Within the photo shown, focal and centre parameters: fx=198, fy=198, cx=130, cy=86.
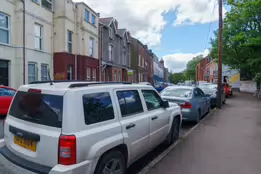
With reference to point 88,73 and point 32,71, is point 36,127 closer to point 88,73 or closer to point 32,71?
point 32,71

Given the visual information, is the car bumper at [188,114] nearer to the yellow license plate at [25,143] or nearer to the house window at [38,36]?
the yellow license plate at [25,143]

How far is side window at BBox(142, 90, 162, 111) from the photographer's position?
165 inches

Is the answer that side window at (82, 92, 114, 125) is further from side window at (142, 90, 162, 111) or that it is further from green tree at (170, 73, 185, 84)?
green tree at (170, 73, 185, 84)

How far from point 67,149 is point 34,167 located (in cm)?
59

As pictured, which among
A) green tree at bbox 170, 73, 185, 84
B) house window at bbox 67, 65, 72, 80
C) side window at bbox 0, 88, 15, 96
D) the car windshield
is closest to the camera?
the car windshield

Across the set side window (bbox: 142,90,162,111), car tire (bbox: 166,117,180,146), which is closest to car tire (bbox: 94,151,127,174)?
side window (bbox: 142,90,162,111)

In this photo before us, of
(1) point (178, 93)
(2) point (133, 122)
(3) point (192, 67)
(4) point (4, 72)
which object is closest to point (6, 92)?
(4) point (4, 72)

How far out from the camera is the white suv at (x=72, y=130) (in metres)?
2.48

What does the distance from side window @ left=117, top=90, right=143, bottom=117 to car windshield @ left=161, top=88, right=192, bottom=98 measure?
174 inches

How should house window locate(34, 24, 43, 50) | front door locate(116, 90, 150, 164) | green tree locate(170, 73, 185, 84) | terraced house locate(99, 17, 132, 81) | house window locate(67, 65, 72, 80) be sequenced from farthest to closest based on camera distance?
green tree locate(170, 73, 185, 84), terraced house locate(99, 17, 132, 81), house window locate(67, 65, 72, 80), house window locate(34, 24, 43, 50), front door locate(116, 90, 150, 164)

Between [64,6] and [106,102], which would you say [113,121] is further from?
[64,6]

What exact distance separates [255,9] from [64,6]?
17198mm

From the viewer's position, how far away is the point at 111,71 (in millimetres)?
25062

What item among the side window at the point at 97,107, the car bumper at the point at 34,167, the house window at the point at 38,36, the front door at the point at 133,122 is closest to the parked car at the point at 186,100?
the front door at the point at 133,122
